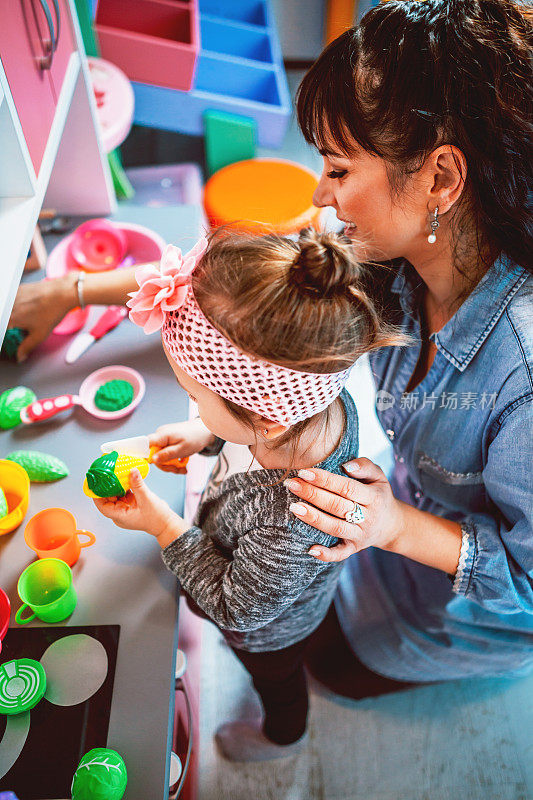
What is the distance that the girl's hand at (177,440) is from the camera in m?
0.97

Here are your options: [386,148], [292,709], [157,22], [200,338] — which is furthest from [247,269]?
[157,22]

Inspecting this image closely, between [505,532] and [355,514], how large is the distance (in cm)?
26

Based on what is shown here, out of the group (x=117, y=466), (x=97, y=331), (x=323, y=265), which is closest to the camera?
A: (x=323, y=265)

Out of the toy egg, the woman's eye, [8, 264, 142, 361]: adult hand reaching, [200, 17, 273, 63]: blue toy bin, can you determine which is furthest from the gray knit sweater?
[200, 17, 273, 63]: blue toy bin

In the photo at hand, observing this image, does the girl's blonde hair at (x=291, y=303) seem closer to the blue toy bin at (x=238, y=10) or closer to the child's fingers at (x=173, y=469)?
the child's fingers at (x=173, y=469)

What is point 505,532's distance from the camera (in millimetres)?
895

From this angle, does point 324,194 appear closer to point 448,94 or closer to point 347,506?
point 448,94

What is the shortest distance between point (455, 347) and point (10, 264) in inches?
25.0

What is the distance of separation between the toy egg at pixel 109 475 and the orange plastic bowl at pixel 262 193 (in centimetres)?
114

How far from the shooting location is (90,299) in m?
1.14

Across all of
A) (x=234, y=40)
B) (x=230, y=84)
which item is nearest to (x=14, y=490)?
(x=230, y=84)

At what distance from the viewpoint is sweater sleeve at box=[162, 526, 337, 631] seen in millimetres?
772

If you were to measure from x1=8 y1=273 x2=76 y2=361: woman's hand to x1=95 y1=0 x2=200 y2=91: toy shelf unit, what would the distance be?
3.14ft

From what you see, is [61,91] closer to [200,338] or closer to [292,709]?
[200,338]
